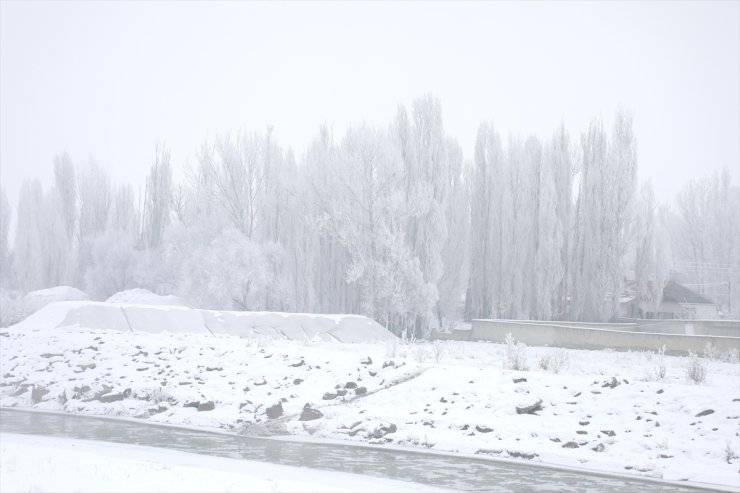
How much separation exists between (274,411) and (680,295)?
100.0ft

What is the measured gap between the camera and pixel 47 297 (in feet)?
126

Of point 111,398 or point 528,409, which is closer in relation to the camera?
point 528,409

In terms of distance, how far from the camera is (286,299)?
3291 cm

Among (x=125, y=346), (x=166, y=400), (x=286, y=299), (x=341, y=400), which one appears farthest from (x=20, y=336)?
(x=286, y=299)

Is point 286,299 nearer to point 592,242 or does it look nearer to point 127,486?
point 592,242

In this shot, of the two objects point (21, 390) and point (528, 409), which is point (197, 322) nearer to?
point (21, 390)

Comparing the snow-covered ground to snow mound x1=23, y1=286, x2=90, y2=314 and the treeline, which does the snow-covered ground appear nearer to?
the treeline

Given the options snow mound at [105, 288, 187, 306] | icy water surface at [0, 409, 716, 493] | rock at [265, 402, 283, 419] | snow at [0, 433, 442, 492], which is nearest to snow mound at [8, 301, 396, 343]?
snow mound at [105, 288, 187, 306]

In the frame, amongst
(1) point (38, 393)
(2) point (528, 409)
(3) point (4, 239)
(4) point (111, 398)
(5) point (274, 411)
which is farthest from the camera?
(3) point (4, 239)

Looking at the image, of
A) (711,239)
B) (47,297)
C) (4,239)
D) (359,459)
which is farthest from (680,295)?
(4,239)

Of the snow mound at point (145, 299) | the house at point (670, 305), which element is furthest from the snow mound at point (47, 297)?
the house at point (670, 305)

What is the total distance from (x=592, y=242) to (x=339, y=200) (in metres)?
11.0

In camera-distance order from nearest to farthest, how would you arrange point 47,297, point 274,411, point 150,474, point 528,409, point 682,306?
point 150,474
point 528,409
point 274,411
point 682,306
point 47,297

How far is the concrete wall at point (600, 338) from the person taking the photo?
19.8 meters
